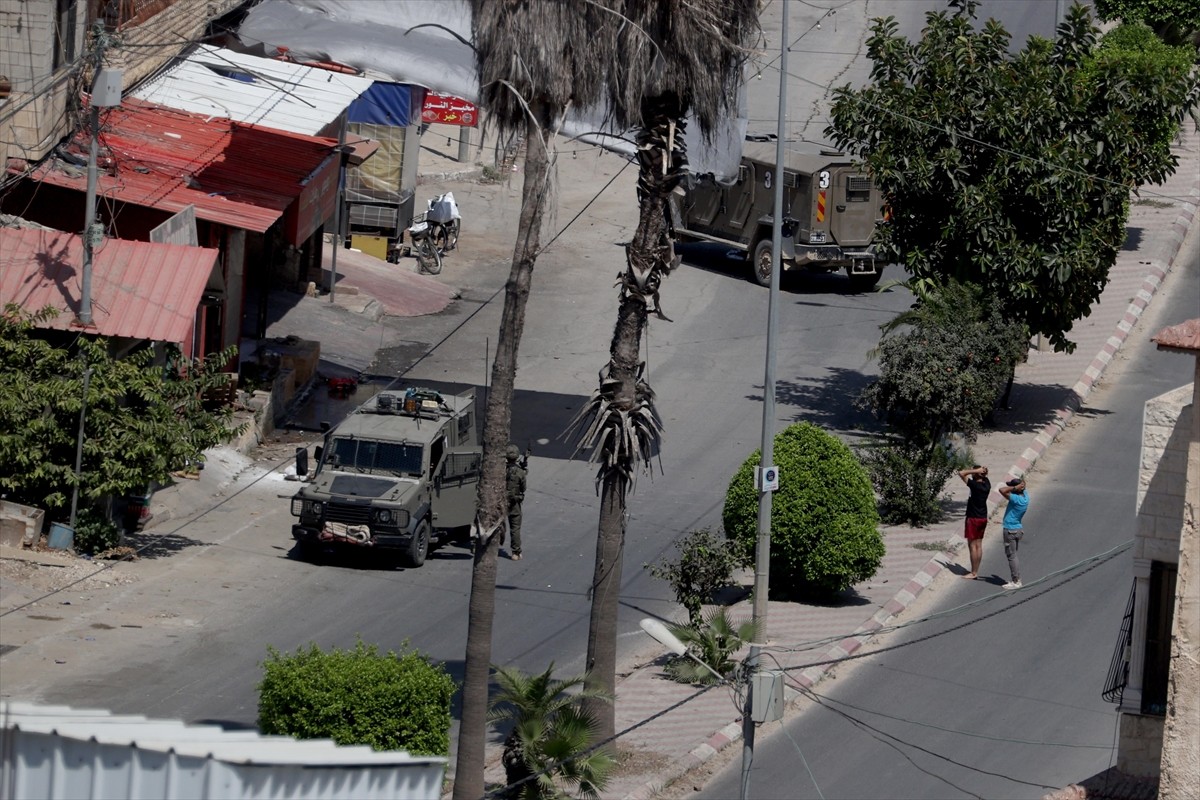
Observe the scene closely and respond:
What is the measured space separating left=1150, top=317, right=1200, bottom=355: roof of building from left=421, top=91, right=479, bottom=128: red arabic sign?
86.6 feet

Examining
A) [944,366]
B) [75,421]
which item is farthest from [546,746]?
[944,366]

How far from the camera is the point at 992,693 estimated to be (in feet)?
68.1

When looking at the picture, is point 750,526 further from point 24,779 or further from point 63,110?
point 24,779

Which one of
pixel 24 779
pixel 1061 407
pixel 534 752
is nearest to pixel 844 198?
pixel 1061 407

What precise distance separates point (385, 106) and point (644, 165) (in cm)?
1837

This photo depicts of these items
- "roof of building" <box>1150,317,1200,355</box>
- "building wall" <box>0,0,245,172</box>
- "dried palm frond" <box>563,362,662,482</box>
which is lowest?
"dried palm frond" <box>563,362,662,482</box>

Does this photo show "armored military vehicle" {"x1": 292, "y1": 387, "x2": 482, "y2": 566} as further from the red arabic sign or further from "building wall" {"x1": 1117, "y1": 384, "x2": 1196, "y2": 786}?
the red arabic sign

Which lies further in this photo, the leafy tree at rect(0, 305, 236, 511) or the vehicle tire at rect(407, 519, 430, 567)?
the vehicle tire at rect(407, 519, 430, 567)

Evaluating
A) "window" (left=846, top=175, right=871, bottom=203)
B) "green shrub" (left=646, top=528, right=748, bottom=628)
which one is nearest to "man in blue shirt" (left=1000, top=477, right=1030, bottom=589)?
"green shrub" (left=646, top=528, right=748, bottom=628)

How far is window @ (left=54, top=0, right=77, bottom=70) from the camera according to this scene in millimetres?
27188

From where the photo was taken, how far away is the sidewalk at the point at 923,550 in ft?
63.6

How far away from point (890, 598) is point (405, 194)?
59.6 ft

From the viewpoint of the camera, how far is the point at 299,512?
78.5 feet

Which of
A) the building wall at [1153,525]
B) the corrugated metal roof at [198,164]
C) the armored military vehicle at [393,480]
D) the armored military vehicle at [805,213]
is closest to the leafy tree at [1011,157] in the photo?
the armored military vehicle at [805,213]
